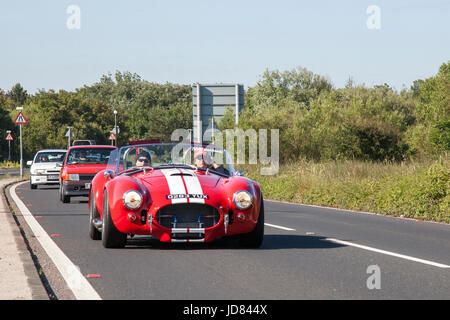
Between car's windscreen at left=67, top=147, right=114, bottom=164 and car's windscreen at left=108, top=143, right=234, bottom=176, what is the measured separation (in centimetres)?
1149

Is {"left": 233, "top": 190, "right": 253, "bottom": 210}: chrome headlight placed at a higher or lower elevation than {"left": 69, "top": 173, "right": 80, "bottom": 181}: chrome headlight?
higher

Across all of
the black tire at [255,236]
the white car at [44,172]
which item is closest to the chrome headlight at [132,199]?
the black tire at [255,236]

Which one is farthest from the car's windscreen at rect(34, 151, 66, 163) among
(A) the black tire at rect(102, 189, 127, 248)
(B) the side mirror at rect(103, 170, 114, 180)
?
(A) the black tire at rect(102, 189, 127, 248)

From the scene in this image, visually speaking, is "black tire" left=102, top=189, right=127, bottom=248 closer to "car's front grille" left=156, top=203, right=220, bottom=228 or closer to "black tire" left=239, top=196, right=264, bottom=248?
"car's front grille" left=156, top=203, right=220, bottom=228

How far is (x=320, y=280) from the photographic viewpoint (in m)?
7.68

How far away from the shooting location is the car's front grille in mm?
9711

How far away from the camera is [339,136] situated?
36625 mm

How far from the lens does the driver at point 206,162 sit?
11281 millimetres

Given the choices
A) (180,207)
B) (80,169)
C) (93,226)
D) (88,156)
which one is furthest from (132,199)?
(88,156)

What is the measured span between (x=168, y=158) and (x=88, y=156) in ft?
39.8

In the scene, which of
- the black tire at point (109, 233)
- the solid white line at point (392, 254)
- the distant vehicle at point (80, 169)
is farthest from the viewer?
the distant vehicle at point (80, 169)

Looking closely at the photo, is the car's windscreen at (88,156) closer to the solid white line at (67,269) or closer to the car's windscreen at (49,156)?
the car's windscreen at (49,156)

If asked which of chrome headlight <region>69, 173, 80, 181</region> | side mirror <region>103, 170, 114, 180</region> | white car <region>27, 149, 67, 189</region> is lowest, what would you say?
white car <region>27, 149, 67, 189</region>

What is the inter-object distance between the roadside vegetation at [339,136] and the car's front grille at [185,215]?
25.6ft
